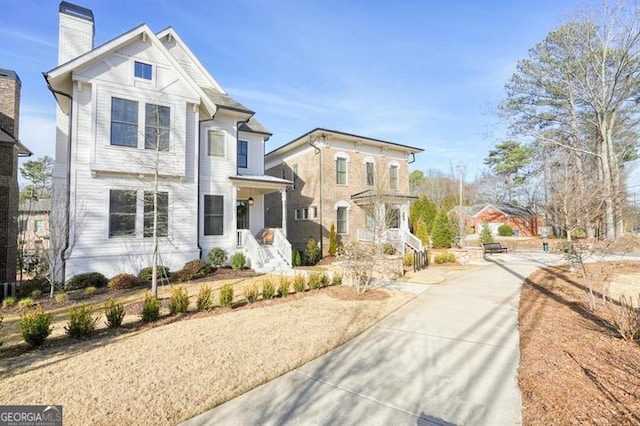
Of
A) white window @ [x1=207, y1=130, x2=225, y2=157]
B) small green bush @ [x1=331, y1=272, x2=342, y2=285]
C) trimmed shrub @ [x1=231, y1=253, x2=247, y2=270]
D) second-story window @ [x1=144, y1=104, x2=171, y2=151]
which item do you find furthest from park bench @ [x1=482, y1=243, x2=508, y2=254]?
second-story window @ [x1=144, y1=104, x2=171, y2=151]

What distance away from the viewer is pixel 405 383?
4.08 meters

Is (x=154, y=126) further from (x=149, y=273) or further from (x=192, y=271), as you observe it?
(x=192, y=271)

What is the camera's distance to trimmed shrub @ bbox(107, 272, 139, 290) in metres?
10.3

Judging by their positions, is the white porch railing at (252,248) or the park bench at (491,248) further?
the park bench at (491,248)

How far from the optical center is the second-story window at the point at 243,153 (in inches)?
638

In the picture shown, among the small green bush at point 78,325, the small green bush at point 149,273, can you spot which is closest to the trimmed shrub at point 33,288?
the small green bush at point 149,273

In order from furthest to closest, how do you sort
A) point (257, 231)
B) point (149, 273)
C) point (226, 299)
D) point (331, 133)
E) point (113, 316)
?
point (331, 133) < point (257, 231) < point (149, 273) < point (226, 299) < point (113, 316)

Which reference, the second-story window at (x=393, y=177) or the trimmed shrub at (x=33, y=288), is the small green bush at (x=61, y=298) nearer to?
the trimmed shrub at (x=33, y=288)

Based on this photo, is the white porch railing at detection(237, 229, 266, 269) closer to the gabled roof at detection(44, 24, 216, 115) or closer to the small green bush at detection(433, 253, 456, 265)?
the gabled roof at detection(44, 24, 216, 115)

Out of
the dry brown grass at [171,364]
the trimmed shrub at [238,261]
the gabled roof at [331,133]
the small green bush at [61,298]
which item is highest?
the gabled roof at [331,133]

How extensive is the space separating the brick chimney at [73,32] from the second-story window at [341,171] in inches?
542

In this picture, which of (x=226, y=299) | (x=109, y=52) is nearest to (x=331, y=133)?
(x=109, y=52)
